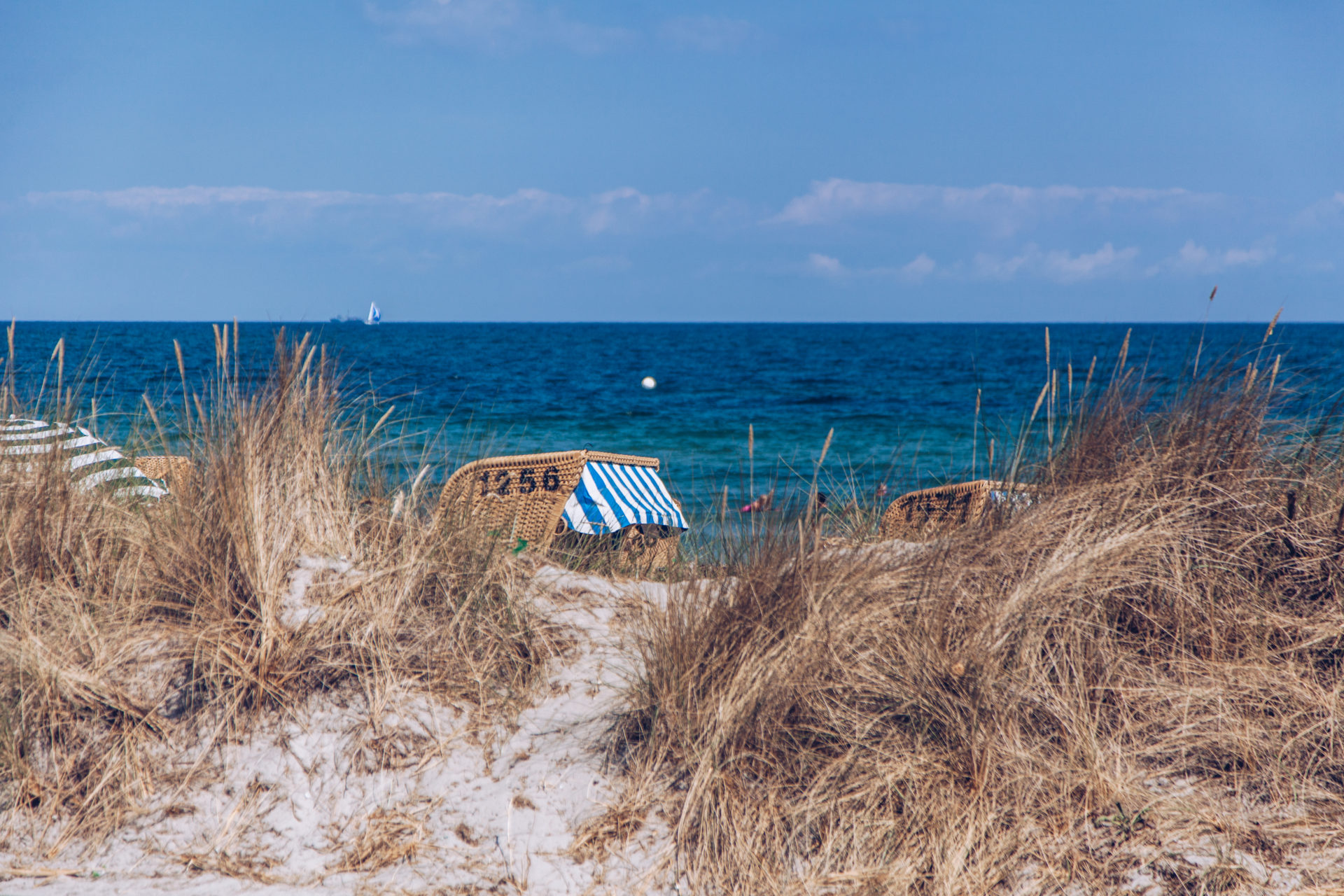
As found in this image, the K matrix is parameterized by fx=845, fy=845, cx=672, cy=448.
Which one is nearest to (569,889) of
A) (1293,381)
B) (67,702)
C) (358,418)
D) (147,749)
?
(147,749)

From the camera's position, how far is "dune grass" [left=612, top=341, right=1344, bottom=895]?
6.87ft

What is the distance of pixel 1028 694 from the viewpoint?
7.85 feet

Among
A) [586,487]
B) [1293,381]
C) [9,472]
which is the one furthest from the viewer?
[586,487]

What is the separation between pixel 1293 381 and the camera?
11.4ft

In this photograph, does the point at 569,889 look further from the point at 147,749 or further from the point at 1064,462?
the point at 1064,462

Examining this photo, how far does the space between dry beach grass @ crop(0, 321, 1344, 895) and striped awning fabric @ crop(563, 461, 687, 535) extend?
2101mm

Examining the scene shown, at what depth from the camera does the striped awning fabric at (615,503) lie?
17.6ft

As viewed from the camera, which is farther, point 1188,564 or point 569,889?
point 1188,564

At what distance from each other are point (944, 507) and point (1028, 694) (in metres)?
2.67

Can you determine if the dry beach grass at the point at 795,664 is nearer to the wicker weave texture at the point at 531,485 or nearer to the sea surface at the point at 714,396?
the sea surface at the point at 714,396

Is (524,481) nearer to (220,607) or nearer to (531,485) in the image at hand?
(531,485)

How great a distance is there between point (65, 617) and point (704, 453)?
12063mm

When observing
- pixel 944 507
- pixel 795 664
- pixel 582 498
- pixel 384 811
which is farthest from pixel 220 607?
pixel 944 507

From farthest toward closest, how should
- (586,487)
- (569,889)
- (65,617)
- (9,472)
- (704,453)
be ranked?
(704,453), (586,487), (9,472), (65,617), (569,889)
